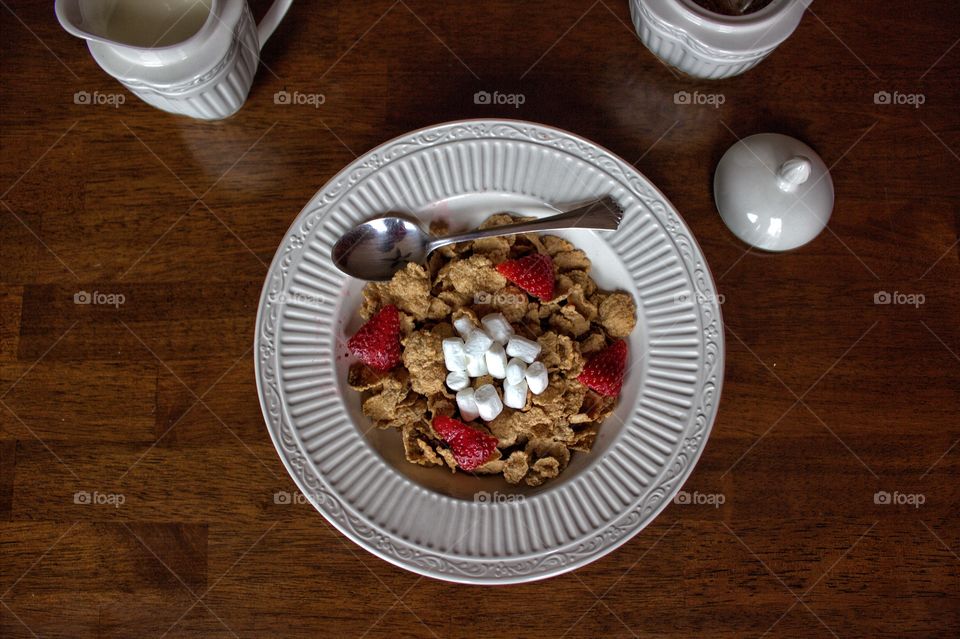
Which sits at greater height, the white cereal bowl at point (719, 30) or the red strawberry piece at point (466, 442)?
the white cereal bowl at point (719, 30)

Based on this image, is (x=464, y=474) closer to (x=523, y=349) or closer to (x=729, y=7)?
(x=523, y=349)

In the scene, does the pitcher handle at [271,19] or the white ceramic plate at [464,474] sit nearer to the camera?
the white ceramic plate at [464,474]

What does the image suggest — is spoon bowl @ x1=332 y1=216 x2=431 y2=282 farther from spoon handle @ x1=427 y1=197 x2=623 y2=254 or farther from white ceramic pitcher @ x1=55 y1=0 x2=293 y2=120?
white ceramic pitcher @ x1=55 y1=0 x2=293 y2=120

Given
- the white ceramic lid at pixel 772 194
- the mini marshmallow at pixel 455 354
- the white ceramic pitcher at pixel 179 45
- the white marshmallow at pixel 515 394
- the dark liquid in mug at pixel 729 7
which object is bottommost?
the white ceramic pitcher at pixel 179 45

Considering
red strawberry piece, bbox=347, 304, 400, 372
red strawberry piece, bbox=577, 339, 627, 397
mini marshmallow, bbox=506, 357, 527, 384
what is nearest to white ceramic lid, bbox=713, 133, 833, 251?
red strawberry piece, bbox=577, 339, 627, 397

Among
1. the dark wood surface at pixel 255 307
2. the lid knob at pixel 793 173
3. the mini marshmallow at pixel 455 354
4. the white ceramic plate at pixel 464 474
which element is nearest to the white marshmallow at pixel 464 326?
the mini marshmallow at pixel 455 354

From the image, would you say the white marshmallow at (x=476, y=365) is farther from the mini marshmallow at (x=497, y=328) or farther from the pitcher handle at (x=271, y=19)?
the pitcher handle at (x=271, y=19)
